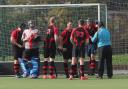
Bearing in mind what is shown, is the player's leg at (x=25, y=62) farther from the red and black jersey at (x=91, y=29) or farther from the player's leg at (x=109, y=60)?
the player's leg at (x=109, y=60)

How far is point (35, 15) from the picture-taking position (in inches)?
911

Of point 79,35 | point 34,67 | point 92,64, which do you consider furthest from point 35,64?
point 92,64

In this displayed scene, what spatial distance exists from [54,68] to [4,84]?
3343mm

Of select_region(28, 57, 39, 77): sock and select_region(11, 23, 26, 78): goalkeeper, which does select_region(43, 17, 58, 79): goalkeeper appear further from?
select_region(11, 23, 26, 78): goalkeeper

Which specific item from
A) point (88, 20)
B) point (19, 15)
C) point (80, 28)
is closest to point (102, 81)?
point (80, 28)

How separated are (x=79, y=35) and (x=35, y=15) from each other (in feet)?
10.8

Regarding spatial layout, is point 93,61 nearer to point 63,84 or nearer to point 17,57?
point 17,57

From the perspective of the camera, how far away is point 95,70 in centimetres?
2222

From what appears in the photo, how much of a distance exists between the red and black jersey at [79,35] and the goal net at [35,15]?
252cm

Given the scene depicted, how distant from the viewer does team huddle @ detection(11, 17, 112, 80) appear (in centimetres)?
2039

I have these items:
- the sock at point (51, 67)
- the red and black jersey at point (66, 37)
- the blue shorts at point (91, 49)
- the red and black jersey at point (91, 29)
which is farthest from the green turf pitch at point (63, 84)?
the red and black jersey at point (91, 29)

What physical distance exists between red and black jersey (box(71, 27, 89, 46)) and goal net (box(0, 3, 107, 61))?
8.26 ft

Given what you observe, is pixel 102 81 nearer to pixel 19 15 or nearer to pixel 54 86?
pixel 54 86

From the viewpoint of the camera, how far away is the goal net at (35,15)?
75.2 ft
